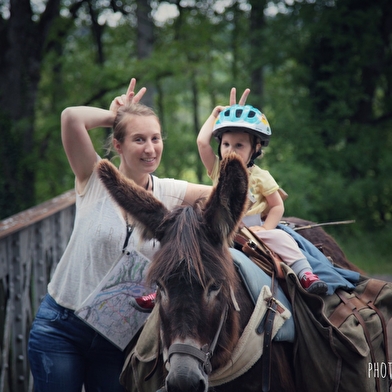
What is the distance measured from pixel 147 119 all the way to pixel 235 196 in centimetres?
90

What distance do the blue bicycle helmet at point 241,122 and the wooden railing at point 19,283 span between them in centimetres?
182

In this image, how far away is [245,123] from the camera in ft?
10.0

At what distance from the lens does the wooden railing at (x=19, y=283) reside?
392 centimetres

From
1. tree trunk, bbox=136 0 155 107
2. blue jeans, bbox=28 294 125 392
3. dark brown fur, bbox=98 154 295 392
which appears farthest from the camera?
tree trunk, bbox=136 0 155 107

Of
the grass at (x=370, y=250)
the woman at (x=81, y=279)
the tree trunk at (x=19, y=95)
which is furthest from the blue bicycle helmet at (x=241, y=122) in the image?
the tree trunk at (x=19, y=95)

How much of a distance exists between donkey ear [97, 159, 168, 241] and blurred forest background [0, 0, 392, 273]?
302 inches

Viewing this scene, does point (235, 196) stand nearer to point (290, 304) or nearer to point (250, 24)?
point (290, 304)

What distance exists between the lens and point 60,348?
2574mm

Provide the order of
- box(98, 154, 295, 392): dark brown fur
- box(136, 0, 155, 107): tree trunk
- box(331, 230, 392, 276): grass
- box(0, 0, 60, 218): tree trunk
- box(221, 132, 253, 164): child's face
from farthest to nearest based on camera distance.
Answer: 1. box(136, 0, 155, 107): tree trunk
2. box(0, 0, 60, 218): tree trunk
3. box(331, 230, 392, 276): grass
4. box(221, 132, 253, 164): child's face
5. box(98, 154, 295, 392): dark brown fur

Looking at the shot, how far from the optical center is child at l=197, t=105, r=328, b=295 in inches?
120

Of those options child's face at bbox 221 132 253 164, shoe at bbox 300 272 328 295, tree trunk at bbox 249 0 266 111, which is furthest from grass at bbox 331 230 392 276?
shoe at bbox 300 272 328 295

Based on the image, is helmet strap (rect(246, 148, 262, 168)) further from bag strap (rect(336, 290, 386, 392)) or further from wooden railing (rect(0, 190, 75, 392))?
wooden railing (rect(0, 190, 75, 392))

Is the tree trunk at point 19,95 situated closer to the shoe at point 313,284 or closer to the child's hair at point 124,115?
the child's hair at point 124,115

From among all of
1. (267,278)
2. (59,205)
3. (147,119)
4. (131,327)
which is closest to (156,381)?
(131,327)
